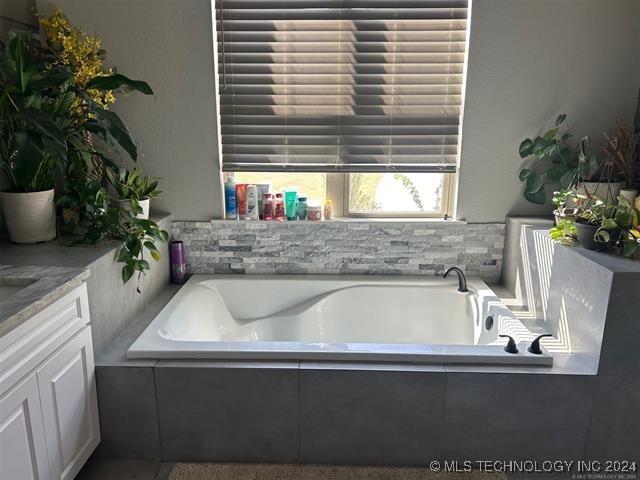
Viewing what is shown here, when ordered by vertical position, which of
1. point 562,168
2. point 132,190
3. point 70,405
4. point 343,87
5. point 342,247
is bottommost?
point 70,405

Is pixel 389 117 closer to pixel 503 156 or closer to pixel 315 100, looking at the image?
pixel 315 100

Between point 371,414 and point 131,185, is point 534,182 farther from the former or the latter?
point 131,185

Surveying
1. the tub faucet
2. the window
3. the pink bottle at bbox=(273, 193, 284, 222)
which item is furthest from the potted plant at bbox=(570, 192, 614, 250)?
the pink bottle at bbox=(273, 193, 284, 222)

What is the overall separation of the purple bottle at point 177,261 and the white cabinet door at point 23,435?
119cm

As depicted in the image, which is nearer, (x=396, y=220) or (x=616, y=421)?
(x=616, y=421)

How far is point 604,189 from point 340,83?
1.36 m

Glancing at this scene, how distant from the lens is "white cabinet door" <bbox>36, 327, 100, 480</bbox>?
1.46 m

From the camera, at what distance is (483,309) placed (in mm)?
2258

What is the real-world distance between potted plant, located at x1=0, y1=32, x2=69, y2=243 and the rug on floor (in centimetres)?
112

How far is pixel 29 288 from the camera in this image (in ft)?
4.70

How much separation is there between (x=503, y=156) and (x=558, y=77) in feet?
1.48

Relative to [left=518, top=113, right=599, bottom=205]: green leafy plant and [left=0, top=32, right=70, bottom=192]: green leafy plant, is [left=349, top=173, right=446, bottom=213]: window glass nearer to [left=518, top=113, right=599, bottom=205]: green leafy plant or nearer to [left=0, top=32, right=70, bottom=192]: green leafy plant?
[left=518, top=113, right=599, bottom=205]: green leafy plant

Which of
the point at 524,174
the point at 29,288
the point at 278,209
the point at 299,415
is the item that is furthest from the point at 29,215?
the point at 524,174

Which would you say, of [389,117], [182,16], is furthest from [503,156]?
[182,16]
